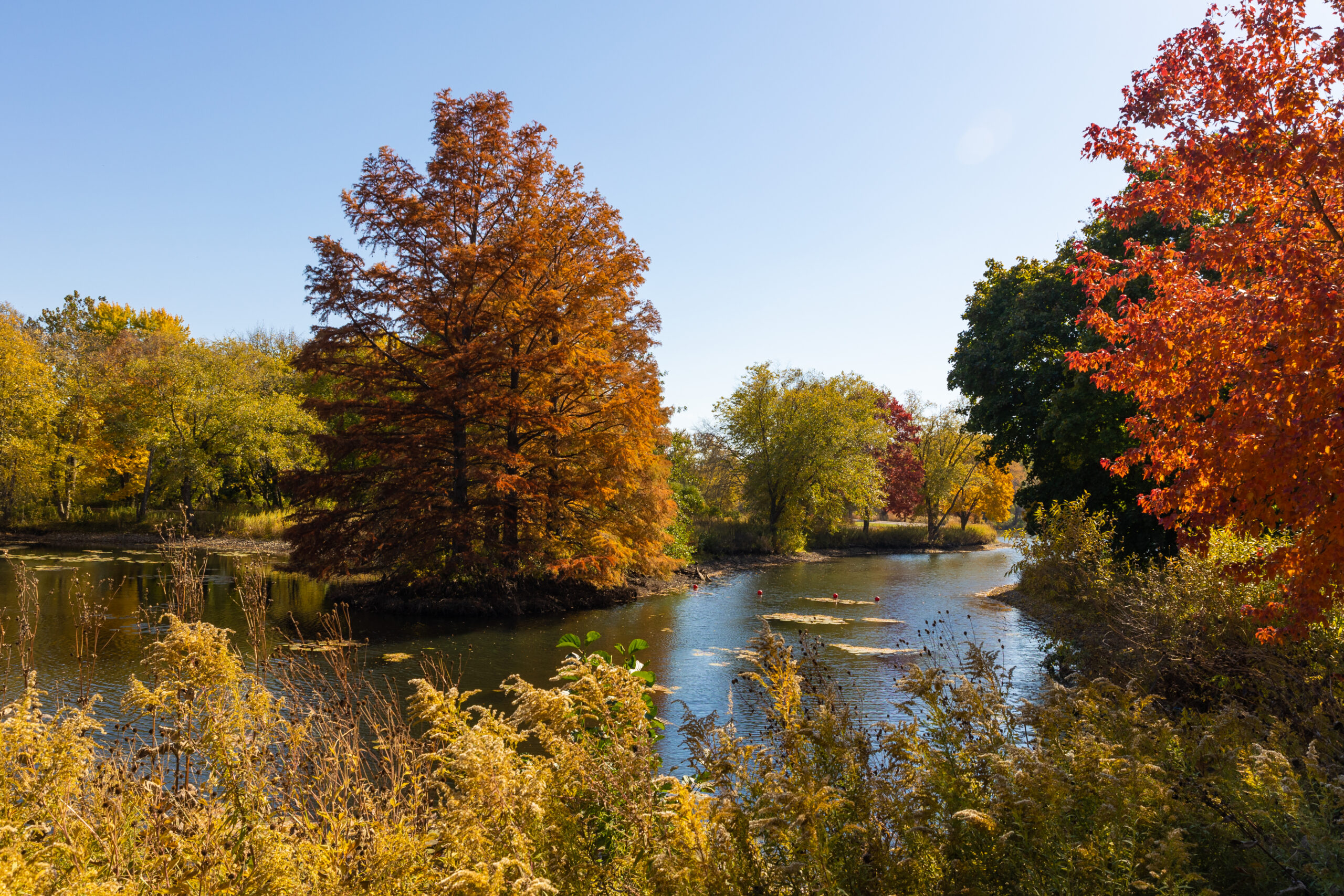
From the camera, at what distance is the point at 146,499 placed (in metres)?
34.8

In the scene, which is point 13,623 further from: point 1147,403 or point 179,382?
point 179,382

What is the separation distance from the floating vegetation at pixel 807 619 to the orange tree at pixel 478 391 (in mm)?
4261

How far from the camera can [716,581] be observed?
25.0 meters

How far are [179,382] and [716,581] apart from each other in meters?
27.9

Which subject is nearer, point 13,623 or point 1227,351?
point 1227,351

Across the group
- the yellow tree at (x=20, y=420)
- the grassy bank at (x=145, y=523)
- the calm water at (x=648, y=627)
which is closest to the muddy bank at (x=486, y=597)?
the calm water at (x=648, y=627)

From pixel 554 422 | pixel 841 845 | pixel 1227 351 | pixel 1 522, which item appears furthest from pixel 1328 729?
pixel 1 522

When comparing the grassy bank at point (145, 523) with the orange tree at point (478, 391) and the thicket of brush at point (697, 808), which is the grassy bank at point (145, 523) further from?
the thicket of brush at point (697, 808)

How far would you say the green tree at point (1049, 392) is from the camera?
1616 cm

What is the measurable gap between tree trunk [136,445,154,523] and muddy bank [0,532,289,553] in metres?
1.49

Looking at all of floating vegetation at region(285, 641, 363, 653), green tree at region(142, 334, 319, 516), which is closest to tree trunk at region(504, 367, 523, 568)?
floating vegetation at region(285, 641, 363, 653)

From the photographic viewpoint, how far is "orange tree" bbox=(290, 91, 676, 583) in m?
18.2

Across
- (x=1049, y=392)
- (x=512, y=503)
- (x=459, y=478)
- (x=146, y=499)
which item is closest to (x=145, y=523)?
(x=146, y=499)

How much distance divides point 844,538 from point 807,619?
21.7m
